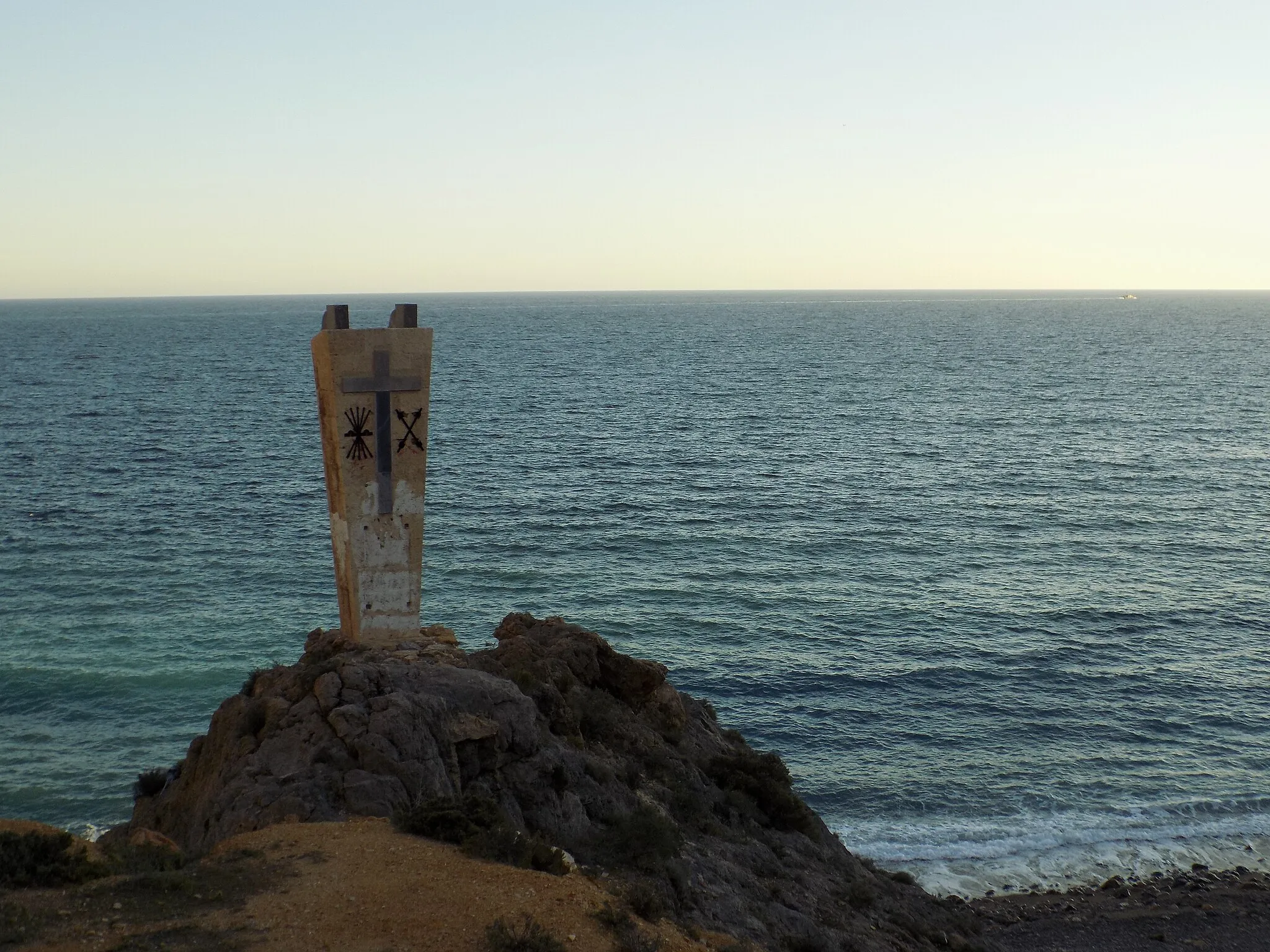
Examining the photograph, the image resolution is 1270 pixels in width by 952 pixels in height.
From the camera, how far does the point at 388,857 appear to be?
11945mm

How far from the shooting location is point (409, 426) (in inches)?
727

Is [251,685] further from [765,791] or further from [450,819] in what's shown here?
[765,791]

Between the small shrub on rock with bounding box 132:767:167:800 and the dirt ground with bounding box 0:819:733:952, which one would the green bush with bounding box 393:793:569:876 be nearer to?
the dirt ground with bounding box 0:819:733:952

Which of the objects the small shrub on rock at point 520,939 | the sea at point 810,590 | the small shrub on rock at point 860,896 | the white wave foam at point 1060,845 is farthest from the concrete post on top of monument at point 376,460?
the white wave foam at point 1060,845

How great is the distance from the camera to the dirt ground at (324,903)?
9.99 m

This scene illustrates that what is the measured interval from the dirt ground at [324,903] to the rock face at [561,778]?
0.96 meters

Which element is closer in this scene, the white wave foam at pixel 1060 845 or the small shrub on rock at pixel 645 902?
the small shrub on rock at pixel 645 902

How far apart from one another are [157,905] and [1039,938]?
55.3 feet

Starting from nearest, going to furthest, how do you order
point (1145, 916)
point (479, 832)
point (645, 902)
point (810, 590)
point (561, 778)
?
point (645, 902) → point (479, 832) → point (561, 778) → point (1145, 916) → point (810, 590)

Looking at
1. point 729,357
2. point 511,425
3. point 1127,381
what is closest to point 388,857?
point 511,425

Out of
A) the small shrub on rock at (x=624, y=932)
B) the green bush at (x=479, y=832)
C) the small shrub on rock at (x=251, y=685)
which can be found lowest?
the small shrub on rock at (x=624, y=932)

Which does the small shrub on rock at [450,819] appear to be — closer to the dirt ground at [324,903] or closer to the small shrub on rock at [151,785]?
the dirt ground at [324,903]

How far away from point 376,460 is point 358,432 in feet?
1.81

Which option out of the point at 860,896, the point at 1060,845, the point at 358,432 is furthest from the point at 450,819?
the point at 1060,845
